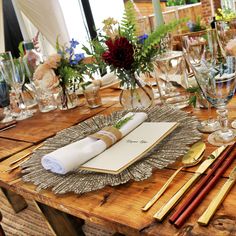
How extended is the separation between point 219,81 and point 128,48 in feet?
1.11

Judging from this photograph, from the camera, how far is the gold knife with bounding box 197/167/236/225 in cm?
40

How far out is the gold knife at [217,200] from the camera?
1.32ft

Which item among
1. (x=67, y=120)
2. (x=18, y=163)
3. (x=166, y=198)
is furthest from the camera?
(x=67, y=120)

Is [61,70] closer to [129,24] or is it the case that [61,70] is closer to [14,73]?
[14,73]

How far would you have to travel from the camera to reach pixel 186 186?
482mm

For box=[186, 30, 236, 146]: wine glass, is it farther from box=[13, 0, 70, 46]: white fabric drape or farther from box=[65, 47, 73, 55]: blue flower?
box=[13, 0, 70, 46]: white fabric drape

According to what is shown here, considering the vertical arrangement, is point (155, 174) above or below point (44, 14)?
below

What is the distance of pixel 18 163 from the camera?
805 millimetres

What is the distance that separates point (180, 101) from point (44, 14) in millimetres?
2704

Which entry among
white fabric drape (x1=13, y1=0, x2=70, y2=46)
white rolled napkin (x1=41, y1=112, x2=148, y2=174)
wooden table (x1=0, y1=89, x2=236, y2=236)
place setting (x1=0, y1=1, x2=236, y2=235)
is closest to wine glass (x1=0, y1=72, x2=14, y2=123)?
place setting (x1=0, y1=1, x2=236, y2=235)

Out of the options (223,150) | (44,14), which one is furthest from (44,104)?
(44,14)

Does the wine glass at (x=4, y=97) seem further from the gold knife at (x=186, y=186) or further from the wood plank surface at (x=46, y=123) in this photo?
the gold knife at (x=186, y=186)

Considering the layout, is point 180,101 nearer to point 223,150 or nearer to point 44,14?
point 223,150

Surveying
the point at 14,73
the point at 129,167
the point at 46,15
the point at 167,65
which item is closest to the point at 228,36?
the point at 167,65
